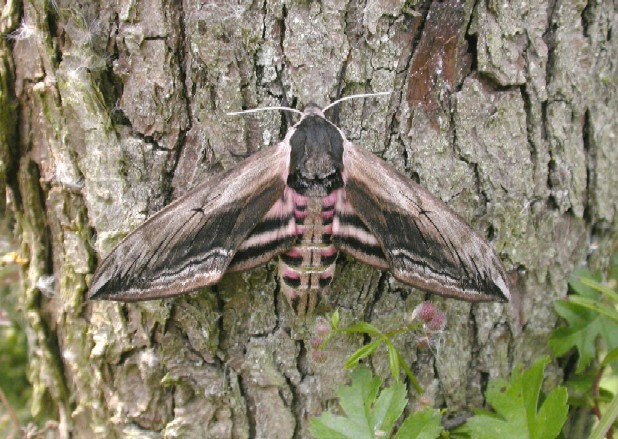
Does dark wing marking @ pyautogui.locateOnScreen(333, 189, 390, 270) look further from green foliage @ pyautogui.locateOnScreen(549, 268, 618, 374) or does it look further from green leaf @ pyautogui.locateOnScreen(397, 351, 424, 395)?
green foliage @ pyautogui.locateOnScreen(549, 268, 618, 374)

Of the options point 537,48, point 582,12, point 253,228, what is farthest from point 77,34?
point 582,12

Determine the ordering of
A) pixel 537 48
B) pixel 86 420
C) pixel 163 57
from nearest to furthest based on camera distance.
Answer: pixel 163 57, pixel 537 48, pixel 86 420

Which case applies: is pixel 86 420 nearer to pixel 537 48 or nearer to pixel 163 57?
pixel 163 57

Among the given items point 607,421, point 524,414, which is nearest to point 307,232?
point 524,414

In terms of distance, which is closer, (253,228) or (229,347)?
(253,228)

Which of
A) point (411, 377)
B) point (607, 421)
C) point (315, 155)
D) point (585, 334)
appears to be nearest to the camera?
point (607, 421)

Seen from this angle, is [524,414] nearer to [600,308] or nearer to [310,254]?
[600,308]
